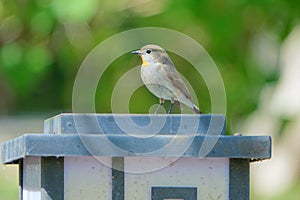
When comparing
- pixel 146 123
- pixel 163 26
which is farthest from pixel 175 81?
pixel 163 26

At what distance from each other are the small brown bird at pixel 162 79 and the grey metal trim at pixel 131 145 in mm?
587

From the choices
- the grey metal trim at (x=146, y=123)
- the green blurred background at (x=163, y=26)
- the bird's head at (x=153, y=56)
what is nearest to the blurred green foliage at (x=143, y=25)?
the green blurred background at (x=163, y=26)

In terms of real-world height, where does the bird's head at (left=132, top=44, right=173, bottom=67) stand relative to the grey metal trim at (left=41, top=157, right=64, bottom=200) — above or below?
above

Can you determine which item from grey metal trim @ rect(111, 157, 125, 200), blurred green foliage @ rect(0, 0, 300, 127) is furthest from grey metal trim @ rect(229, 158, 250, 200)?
blurred green foliage @ rect(0, 0, 300, 127)

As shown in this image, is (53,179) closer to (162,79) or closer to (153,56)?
(162,79)

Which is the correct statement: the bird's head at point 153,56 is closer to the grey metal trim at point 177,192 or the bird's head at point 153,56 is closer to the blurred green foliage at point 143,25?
the grey metal trim at point 177,192

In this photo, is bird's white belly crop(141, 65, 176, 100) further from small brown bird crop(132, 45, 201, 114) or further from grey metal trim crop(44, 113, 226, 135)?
grey metal trim crop(44, 113, 226, 135)

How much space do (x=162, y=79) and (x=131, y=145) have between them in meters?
0.64

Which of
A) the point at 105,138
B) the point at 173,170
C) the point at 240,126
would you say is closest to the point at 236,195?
the point at 173,170

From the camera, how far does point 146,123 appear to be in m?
2.95

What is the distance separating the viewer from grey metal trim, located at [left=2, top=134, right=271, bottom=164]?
2.86 meters

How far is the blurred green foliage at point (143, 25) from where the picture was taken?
21.1ft

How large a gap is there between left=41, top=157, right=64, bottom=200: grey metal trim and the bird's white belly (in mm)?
650

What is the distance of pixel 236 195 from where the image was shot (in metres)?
2.96
